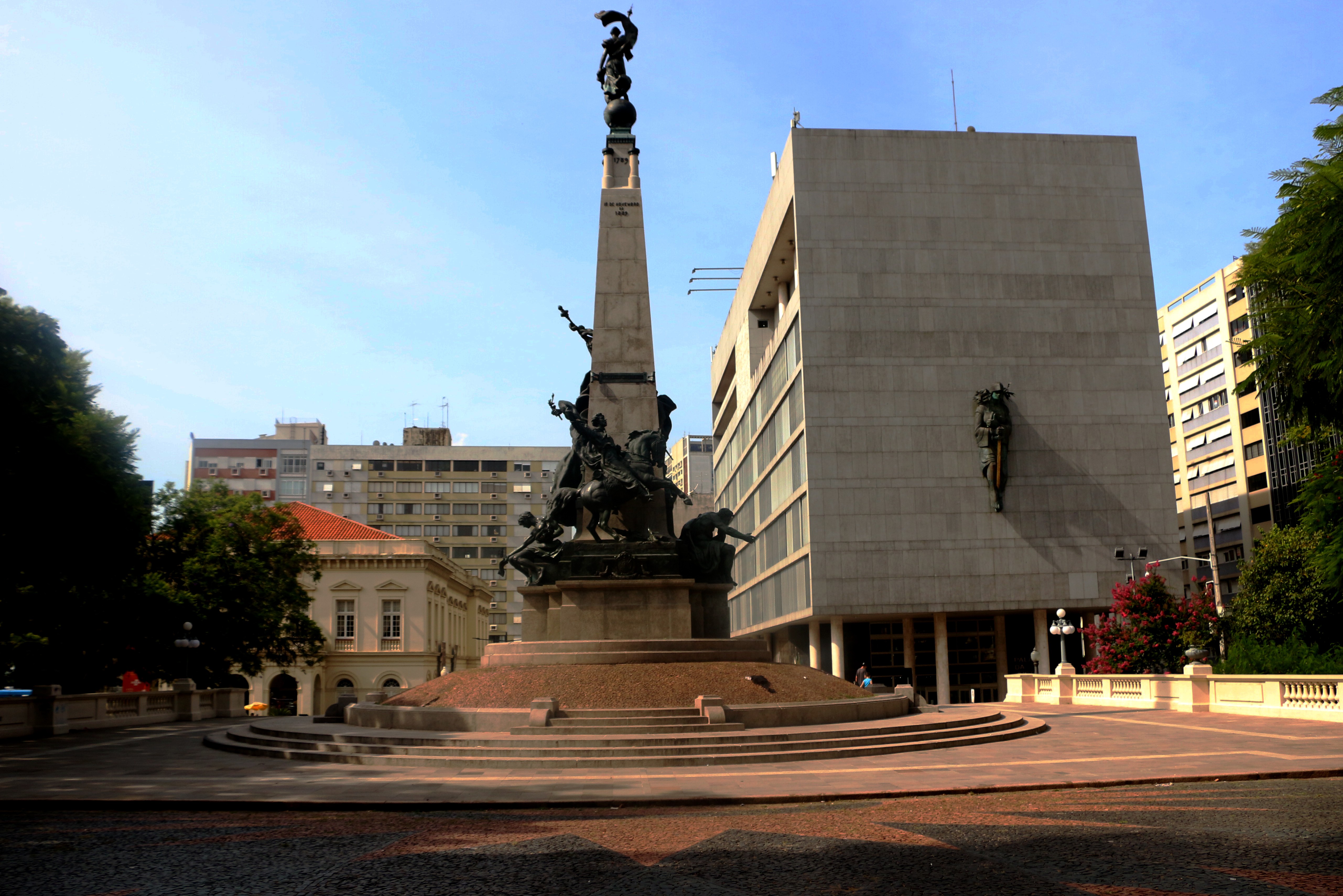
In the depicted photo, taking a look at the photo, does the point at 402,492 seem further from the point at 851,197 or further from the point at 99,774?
the point at 99,774

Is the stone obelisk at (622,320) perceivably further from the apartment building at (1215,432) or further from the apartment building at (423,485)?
the apartment building at (423,485)

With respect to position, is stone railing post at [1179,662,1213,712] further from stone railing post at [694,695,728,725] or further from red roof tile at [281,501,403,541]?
red roof tile at [281,501,403,541]

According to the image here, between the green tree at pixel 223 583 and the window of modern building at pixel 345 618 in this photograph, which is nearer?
the green tree at pixel 223 583

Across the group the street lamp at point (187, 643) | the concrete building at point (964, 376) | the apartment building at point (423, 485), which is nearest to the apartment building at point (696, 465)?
the apartment building at point (423, 485)

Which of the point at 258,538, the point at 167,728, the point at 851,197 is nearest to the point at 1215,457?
the point at 851,197

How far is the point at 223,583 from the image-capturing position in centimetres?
4544

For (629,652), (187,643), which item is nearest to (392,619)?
(187,643)

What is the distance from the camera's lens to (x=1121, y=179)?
53.4 metres

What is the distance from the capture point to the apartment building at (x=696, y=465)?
137 metres

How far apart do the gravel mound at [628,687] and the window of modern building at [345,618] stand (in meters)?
49.1

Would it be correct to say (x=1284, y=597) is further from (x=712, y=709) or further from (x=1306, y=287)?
(x=712, y=709)

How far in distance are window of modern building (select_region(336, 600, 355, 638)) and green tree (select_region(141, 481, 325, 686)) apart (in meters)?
17.5

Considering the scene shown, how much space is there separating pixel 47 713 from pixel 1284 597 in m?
45.5

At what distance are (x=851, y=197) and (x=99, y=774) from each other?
4324 cm
